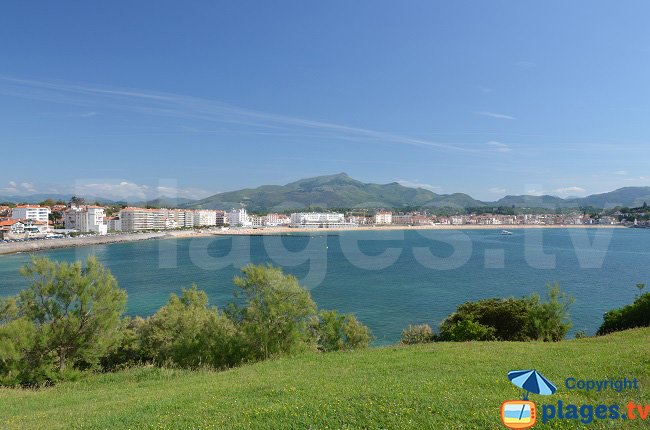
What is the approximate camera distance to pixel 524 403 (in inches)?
201

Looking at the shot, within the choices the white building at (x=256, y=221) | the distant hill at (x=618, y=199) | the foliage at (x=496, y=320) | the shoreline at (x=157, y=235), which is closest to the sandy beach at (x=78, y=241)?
the shoreline at (x=157, y=235)

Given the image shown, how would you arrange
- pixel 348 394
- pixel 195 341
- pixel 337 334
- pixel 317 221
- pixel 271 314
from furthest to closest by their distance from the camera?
pixel 317 221, pixel 337 334, pixel 195 341, pixel 271 314, pixel 348 394

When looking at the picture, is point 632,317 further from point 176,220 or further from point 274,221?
point 274,221

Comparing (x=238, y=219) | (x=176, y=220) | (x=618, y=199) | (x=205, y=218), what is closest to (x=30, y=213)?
(x=176, y=220)

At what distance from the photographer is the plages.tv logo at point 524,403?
4.57 metres

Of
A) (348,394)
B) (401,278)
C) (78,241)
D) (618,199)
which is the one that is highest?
(618,199)

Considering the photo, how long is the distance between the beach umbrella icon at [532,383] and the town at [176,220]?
310 ft

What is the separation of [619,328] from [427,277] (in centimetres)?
2615

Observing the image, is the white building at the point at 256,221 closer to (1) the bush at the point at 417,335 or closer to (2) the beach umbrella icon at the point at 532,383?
(1) the bush at the point at 417,335

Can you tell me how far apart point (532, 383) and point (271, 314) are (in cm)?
836

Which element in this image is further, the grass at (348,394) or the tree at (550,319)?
the tree at (550,319)

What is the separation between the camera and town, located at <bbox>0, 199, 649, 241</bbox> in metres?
89.8

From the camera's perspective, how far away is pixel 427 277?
41.1 metres

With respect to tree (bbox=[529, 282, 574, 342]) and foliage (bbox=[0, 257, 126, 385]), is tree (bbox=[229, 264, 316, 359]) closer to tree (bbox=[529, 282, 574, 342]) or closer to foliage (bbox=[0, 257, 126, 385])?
foliage (bbox=[0, 257, 126, 385])
